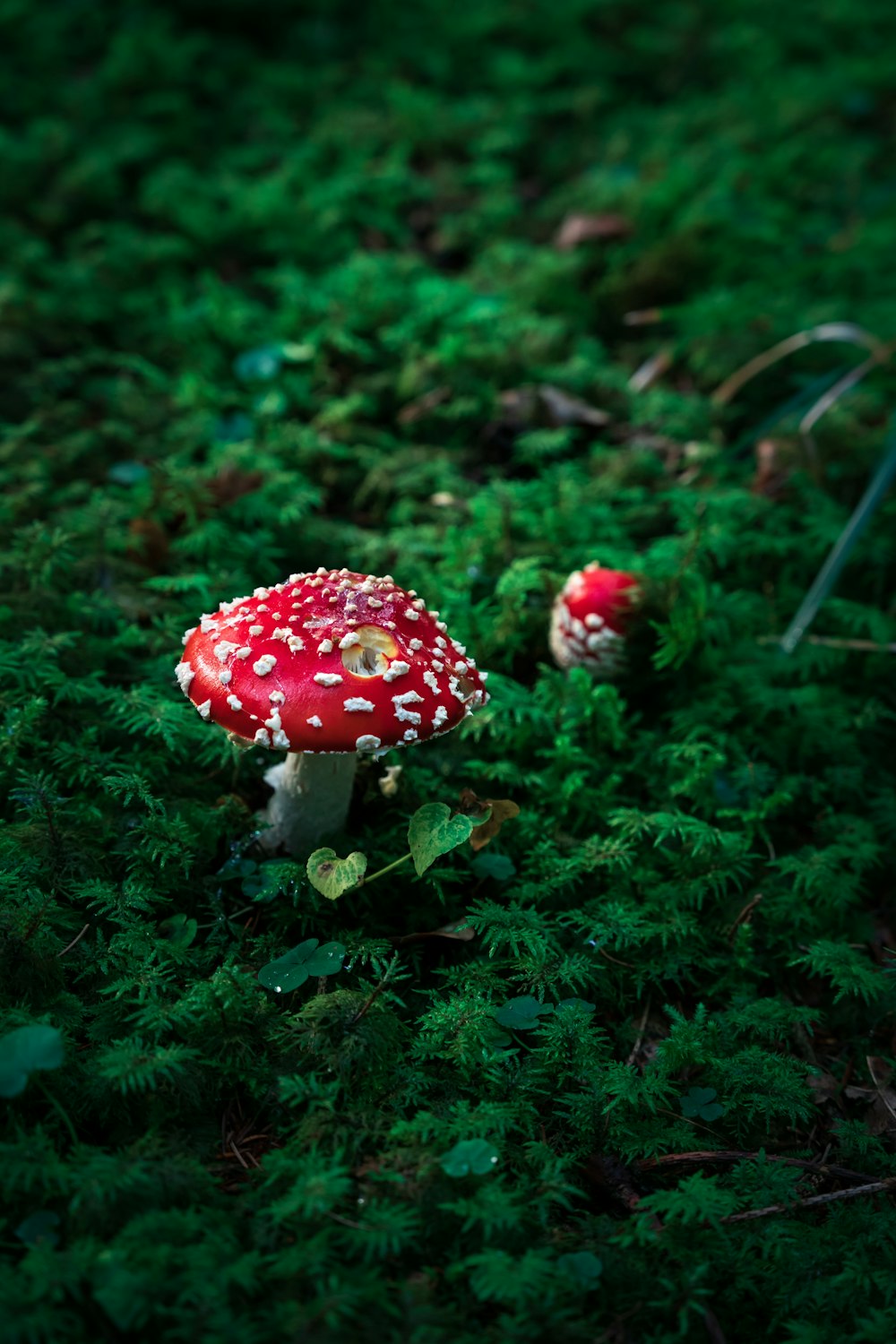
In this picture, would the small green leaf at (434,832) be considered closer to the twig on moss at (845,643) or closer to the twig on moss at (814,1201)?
the twig on moss at (814,1201)

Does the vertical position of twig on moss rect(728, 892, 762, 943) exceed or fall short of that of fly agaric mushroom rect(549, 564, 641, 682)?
it falls short

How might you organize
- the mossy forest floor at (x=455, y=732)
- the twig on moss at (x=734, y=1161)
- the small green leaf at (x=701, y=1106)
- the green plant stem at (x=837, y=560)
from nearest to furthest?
the mossy forest floor at (x=455, y=732) < the twig on moss at (x=734, y=1161) < the small green leaf at (x=701, y=1106) < the green plant stem at (x=837, y=560)

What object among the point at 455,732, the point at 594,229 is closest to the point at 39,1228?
the point at 455,732

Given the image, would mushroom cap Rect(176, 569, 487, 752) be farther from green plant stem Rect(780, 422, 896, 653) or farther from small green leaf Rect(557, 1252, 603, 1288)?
green plant stem Rect(780, 422, 896, 653)

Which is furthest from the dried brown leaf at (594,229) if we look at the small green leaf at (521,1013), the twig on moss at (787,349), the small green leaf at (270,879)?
the small green leaf at (521,1013)

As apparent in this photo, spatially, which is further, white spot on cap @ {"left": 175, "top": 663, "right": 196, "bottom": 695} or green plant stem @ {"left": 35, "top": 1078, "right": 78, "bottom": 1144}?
white spot on cap @ {"left": 175, "top": 663, "right": 196, "bottom": 695}

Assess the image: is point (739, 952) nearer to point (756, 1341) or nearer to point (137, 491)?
point (756, 1341)

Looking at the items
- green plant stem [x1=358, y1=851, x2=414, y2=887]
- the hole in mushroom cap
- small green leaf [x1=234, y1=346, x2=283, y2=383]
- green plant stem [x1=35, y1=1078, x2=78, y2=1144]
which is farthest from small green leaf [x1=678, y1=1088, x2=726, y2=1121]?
small green leaf [x1=234, y1=346, x2=283, y2=383]
